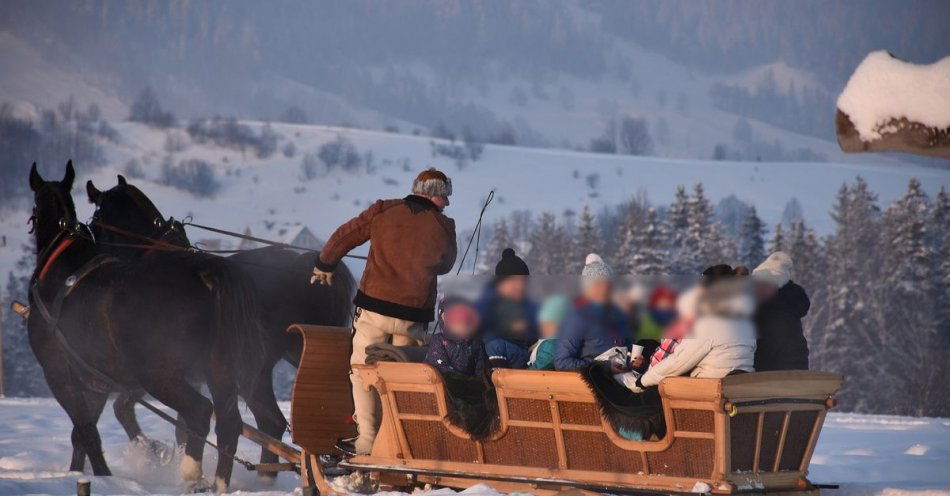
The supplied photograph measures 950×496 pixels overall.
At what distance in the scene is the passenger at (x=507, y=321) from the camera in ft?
25.0

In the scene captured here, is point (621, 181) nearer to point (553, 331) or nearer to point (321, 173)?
point (321, 173)

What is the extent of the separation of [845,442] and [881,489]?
7.39 metres

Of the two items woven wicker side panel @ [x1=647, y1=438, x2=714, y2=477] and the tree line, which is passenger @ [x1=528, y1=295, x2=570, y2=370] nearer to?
woven wicker side panel @ [x1=647, y1=438, x2=714, y2=477]

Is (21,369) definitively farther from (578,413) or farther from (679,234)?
(578,413)

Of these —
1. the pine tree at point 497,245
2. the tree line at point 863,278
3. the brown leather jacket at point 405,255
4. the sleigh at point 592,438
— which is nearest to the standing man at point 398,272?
the brown leather jacket at point 405,255

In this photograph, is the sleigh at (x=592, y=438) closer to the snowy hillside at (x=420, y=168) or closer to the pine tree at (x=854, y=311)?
the pine tree at (x=854, y=311)

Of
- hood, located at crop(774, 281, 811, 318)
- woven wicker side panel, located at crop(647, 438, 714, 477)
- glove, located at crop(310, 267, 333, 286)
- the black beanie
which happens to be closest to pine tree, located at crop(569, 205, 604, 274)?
the black beanie

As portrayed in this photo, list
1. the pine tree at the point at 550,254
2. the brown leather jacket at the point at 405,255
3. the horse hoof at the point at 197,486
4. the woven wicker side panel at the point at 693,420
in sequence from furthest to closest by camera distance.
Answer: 1. the pine tree at the point at 550,254
2. the horse hoof at the point at 197,486
3. the brown leather jacket at the point at 405,255
4. the woven wicker side panel at the point at 693,420

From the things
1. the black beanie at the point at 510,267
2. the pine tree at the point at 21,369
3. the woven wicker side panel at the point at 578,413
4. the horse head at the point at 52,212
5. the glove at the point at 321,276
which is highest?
the horse head at the point at 52,212

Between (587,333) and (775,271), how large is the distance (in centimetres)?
129

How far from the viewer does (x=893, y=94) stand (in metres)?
5.11

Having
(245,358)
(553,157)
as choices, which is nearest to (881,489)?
(245,358)

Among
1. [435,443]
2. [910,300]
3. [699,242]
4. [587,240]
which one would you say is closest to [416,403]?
[435,443]

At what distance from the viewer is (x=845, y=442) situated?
14.3 meters
